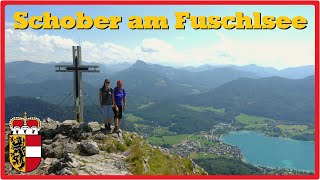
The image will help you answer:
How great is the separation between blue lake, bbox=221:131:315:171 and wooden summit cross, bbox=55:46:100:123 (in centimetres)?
13194

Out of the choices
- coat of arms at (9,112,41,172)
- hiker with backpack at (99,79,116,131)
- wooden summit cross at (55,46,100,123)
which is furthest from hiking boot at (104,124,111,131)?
coat of arms at (9,112,41,172)

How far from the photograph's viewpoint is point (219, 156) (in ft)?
479

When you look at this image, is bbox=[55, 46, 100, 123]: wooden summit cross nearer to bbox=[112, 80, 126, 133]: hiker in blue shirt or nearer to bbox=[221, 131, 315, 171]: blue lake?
bbox=[112, 80, 126, 133]: hiker in blue shirt

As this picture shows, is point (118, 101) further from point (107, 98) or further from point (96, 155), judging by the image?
point (96, 155)

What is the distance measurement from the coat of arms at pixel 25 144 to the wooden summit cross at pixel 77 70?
588 centimetres

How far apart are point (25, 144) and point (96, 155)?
2.72 meters

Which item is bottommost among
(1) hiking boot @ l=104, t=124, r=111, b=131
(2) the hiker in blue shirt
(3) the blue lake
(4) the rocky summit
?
(3) the blue lake

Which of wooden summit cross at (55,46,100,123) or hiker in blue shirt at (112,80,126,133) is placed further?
wooden summit cross at (55,46,100,123)

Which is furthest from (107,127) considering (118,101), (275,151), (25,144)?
(275,151)

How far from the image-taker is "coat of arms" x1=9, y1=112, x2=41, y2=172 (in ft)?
30.0

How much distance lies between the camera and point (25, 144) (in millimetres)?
9250

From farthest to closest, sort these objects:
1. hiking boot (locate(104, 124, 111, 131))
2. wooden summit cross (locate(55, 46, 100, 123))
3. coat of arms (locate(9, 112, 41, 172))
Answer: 1. wooden summit cross (locate(55, 46, 100, 123))
2. hiking boot (locate(104, 124, 111, 131))
3. coat of arms (locate(9, 112, 41, 172))

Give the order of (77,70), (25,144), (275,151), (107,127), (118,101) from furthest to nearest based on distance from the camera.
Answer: (275,151)
(77,70)
(107,127)
(118,101)
(25,144)

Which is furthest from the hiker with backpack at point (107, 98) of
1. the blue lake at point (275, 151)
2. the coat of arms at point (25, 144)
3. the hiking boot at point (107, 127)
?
the blue lake at point (275, 151)
